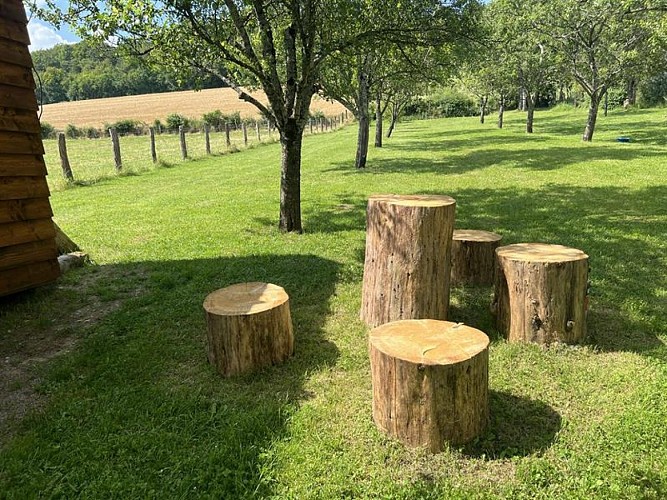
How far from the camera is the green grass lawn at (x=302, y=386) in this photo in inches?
106

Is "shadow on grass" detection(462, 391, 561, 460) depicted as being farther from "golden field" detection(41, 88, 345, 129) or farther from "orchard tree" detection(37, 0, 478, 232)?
"golden field" detection(41, 88, 345, 129)

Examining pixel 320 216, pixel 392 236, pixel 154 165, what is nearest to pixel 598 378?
pixel 392 236

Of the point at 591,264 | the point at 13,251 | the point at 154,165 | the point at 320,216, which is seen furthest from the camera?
the point at 154,165

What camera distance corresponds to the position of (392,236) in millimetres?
4180

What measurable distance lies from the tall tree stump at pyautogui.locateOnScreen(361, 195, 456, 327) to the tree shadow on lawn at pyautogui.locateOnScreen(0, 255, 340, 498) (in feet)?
2.33

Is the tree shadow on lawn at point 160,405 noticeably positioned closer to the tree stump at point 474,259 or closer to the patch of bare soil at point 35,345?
the patch of bare soil at point 35,345

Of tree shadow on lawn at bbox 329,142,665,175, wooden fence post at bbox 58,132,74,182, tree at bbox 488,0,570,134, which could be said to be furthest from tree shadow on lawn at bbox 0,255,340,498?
tree at bbox 488,0,570,134

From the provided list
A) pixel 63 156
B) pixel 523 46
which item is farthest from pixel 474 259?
pixel 523 46

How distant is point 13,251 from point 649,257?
7.51 meters

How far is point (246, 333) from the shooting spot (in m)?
3.71

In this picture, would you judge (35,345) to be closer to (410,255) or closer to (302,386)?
(302,386)

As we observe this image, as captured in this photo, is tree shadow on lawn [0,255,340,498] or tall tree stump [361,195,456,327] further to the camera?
tall tree stump [361,195,456,327]

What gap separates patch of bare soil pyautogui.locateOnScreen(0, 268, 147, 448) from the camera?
3.44 metres

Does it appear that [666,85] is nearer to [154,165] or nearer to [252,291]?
[154,165]
